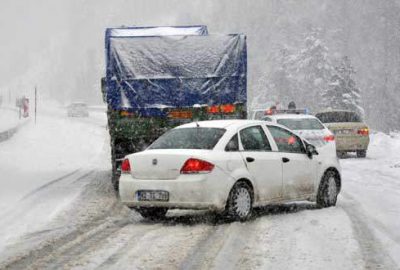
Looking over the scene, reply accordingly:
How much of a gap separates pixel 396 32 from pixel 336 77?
23.0 meters

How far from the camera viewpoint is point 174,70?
15.3 m

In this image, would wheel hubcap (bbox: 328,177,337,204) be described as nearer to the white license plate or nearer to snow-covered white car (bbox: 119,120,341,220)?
snow-covered white car (bbox: 119,120,341,220)

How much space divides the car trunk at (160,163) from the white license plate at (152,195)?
0.19 metres

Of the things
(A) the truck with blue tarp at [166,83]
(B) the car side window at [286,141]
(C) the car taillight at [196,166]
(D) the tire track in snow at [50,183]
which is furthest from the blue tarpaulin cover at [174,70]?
(C) the car taillight at [196,166]

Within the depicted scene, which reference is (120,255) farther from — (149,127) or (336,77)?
(336,77)

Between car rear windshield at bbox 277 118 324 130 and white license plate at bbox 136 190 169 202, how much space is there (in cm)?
1052

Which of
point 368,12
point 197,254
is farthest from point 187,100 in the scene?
point 368,12

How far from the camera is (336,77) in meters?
69.8

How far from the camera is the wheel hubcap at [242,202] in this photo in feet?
34.1

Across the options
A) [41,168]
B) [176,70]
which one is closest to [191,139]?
[176,70]

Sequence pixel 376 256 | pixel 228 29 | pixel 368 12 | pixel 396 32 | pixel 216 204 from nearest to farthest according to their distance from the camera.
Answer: pixel 376 256
pixel 216 204
pixel 396 32
pixel 368 12
pixel 228 29

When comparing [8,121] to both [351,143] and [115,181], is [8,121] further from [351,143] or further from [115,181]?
[115,181]

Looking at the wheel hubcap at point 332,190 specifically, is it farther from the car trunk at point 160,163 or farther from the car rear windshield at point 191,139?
Result: the car trunk at point 160,163

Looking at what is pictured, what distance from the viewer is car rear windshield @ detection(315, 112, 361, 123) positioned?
2569cm
